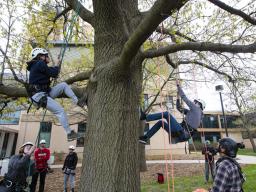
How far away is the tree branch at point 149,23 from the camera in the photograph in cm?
240

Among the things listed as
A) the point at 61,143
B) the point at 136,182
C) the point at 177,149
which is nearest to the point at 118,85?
the point at 136,182

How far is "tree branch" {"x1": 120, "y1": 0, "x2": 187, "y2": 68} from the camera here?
2.40m

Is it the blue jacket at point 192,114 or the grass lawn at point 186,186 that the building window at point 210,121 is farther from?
the blue jacket at point 192,114

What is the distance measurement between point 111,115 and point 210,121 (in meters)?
39.8

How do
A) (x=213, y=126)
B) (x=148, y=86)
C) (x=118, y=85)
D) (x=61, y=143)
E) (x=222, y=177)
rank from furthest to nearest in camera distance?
(x=213, y=126) → (x=61, y=143) → (x=148, y=86) → (x=118, y=85) → (x=222, y=177)

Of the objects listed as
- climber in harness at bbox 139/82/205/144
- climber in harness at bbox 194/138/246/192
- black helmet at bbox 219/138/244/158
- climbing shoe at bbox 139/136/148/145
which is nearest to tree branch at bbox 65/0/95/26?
climber in harness at bbox 139/82/205/144

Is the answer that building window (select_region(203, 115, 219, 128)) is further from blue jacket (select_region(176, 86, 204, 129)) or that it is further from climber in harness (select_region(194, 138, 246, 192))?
climber in harness (select_region(194, 138, 246, 192))

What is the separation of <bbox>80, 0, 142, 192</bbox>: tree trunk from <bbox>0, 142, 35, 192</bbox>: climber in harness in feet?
11.3

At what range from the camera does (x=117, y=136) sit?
3238 millimetres

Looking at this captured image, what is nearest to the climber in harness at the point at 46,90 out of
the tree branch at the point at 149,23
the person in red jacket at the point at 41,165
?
the tree branch at the point at 149,23

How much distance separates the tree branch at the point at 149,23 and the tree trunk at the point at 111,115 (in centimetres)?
45

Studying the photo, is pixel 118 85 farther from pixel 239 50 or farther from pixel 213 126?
pixel 213 126

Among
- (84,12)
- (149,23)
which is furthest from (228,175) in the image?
(84,12)

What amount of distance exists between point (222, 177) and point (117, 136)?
1.47 metres
